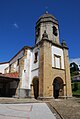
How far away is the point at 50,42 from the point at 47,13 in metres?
6.33

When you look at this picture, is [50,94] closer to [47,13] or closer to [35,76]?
[35,76]

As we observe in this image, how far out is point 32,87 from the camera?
1964 centimetres

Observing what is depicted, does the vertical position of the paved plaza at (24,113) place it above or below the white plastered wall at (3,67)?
below

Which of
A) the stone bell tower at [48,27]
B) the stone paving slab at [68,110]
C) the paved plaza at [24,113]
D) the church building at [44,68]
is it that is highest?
the stone bell tower at [48,27]

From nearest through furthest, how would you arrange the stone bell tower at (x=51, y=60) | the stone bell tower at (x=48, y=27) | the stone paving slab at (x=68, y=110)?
the stone paving slab at (x=68, y=110), the stone bell tower at (x=51, y=60), the stone bell tower at (x=48, y=27)

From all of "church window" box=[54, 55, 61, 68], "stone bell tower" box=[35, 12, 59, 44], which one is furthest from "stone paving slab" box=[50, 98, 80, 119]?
"stone bell tower" box=[35, 12, 59, 44]

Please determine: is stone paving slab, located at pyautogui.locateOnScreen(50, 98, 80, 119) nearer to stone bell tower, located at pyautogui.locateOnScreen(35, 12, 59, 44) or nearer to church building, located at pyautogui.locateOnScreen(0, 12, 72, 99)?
church building, located at pyautogui.locateOnScreen(0, 12, 72, 99)

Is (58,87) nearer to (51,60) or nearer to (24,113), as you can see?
(51,60)

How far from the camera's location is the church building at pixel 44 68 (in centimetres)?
1744

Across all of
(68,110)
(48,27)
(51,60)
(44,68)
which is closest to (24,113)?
(68,110)

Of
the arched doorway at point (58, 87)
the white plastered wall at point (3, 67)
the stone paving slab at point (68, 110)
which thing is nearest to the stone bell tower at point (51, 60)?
the arched doorway at point (58, 87)

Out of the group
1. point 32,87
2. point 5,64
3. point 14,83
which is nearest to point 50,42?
point 32,87

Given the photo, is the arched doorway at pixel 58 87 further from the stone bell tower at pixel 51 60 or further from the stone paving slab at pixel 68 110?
the stone paving slab at pixel 68 110

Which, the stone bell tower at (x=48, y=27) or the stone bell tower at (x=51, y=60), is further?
the stone bell tower at (x=48, y=27)
